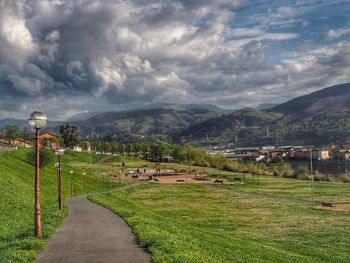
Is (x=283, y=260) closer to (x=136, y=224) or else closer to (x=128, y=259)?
(x=136, y=224)

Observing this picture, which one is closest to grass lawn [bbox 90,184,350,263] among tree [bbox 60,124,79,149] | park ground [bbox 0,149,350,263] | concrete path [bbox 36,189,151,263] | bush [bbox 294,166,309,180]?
park ground [bbox 0,149,350,263]

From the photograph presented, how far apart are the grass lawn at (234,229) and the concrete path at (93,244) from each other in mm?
601

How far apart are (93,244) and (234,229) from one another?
2312 cm

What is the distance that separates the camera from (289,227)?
3972 cm

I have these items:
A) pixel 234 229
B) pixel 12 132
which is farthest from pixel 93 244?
pixel 12 132

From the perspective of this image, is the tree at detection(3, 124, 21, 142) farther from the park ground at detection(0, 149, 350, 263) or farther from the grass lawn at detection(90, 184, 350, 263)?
the grass lawn at detection(90, 184, 350, 263)

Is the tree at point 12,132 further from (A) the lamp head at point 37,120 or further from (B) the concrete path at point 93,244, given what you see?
(A) the lamp head at point 37,120

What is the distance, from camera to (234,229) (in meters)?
38.2

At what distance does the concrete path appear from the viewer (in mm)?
14555

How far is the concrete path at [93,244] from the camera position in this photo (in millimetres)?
14555

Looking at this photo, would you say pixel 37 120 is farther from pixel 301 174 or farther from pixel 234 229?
pixel 301 174

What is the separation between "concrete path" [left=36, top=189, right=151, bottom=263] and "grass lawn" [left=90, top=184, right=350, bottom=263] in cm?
60

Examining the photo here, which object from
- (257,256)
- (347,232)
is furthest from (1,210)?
(347,232)

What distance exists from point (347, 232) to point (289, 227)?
479 centimetres
